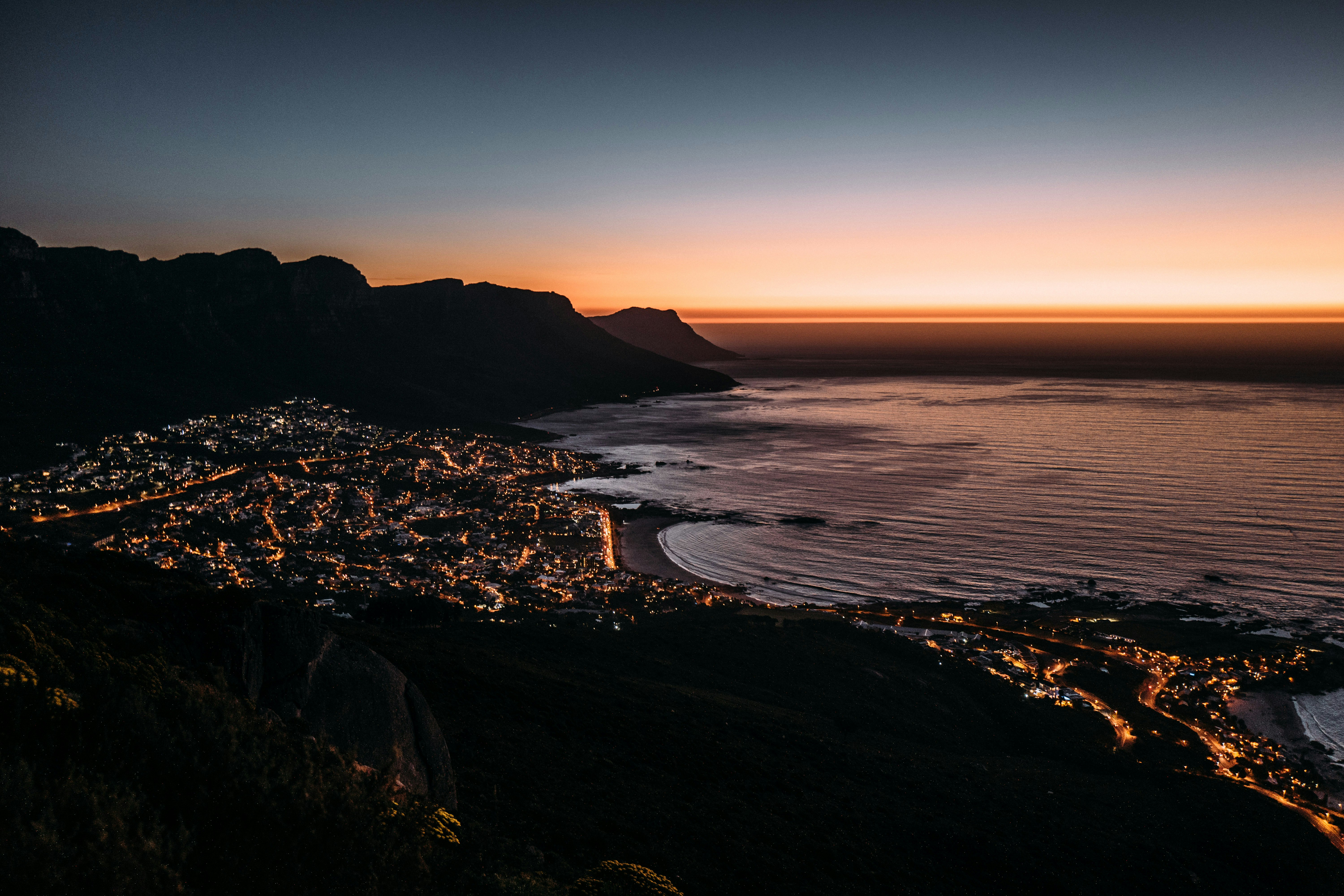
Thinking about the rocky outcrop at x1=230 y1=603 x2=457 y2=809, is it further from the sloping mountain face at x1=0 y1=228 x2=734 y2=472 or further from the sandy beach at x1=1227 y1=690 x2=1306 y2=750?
the sloping mountain face at x1=0 y1=228 x2=734 y2=472

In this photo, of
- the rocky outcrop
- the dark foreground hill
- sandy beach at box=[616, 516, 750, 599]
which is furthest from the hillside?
sandy beach at box=[616, 516, 750, 599]

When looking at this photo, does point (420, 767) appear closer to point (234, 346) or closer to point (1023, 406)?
point (234, 346)

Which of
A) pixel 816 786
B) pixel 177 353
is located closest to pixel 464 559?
pixel 816 786

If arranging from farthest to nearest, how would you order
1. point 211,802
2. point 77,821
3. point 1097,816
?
1. point 1097,816
2. point 211,802
3. point 77,821

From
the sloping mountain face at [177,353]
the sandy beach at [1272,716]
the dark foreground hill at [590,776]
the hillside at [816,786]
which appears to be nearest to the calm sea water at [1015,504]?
the sandy beach at [1272,716]

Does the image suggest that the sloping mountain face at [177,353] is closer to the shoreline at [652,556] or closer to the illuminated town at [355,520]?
the illuminated town at [355,520]

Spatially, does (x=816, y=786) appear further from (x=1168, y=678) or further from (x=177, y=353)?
(x=177, y=353)

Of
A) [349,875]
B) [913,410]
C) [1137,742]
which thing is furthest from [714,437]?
[349,875]
